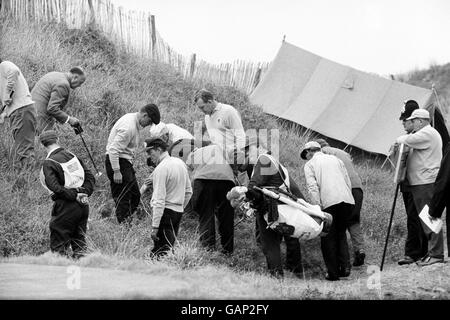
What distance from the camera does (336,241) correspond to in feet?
33.5

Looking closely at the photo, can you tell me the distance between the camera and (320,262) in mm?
11516

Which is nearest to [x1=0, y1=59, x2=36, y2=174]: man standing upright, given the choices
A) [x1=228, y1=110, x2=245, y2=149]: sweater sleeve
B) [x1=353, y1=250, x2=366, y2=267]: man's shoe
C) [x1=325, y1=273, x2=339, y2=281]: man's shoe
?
[x1=228, y1=110, x2=245, y2=149]: sweater sleeve

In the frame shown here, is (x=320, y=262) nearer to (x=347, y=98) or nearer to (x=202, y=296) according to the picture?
(x=202, y=296)

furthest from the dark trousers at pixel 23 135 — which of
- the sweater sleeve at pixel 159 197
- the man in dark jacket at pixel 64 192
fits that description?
the sweater sleeve at pixel 159 197

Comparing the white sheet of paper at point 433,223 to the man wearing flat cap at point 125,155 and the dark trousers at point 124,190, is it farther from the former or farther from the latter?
the dark trousers at point 124,190

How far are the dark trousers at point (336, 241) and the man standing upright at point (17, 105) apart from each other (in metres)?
4.13

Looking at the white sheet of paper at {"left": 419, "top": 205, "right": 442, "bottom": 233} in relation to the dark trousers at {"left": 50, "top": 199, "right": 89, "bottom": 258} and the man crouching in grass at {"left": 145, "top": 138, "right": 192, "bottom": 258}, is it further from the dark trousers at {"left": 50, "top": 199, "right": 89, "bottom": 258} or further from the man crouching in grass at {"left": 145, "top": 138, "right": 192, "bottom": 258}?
the dark trousers at {"left": 50, "top": 199, "right": 89, "bottom": 258}

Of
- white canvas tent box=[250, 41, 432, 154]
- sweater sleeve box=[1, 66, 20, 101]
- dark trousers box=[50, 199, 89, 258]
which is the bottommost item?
white canvas tent box=[250, 41, 432, 154]

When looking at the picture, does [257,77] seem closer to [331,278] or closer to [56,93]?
[56,93]

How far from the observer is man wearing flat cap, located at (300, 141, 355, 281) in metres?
10.1

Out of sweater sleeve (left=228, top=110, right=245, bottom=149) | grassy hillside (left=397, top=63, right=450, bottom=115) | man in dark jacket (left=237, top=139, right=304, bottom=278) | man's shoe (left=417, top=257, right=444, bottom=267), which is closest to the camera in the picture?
man in dark jacket (left=237, top=139, right=304, bottom=278)

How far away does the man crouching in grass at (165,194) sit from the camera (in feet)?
29.7

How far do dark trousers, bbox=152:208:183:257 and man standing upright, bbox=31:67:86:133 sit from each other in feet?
9.06

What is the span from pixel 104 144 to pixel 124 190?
2.48 metres
